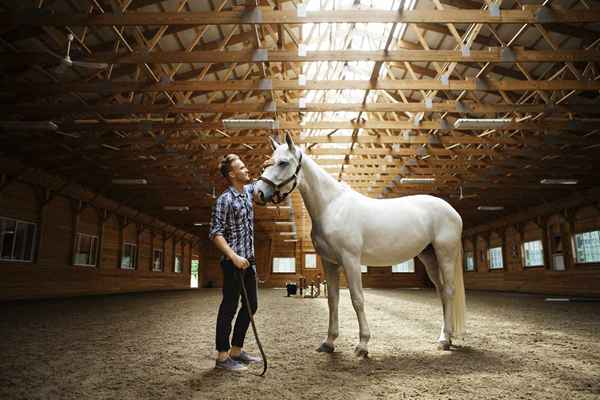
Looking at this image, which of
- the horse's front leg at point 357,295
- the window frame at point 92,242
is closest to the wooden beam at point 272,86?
the horse's front leg at point 357,295

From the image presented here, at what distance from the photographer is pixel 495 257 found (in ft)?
75.9

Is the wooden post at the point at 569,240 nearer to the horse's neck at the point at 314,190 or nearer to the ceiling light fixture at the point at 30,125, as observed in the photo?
the horse's neck at the point at 314,190

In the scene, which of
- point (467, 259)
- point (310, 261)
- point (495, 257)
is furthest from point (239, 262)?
point (310, 261)

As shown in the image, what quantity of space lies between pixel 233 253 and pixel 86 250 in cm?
1564

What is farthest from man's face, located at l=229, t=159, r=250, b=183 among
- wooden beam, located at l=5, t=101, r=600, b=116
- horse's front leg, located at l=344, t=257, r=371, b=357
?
wooden beam, located at l=5, t=101, r=600, b=116

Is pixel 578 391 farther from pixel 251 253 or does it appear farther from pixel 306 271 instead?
pixel 306 271

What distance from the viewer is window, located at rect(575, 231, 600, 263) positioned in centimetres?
1469

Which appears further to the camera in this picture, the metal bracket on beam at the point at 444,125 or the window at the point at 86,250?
the window at the point at 86,250

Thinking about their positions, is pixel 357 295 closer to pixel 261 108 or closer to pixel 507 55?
pixel 507 55

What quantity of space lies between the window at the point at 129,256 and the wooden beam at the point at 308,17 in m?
15.3

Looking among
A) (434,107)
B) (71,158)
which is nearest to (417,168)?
(434,107)

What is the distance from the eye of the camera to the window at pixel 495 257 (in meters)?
22.5

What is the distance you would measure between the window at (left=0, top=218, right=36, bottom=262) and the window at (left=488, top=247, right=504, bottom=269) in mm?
24132

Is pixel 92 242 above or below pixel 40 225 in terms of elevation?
below
